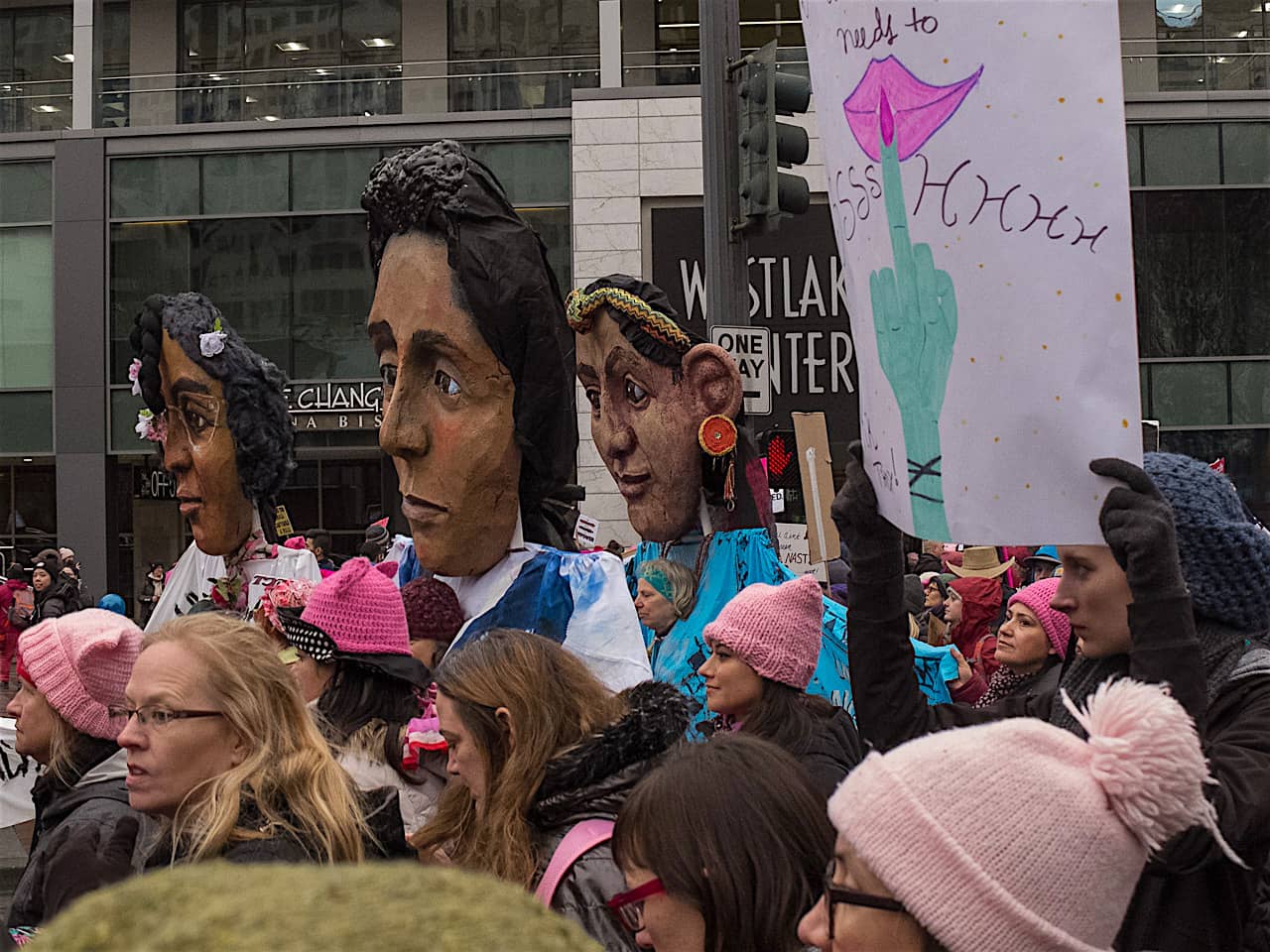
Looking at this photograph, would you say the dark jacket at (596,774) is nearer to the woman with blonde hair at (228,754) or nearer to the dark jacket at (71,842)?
the woman with blonde hair at (228,754)

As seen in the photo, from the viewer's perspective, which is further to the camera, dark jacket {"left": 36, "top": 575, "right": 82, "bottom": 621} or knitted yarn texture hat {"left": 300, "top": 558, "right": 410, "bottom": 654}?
dark jacket {"left": 36, "top": 575, "right": 82, "bottom": 621}

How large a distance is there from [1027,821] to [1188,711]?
584mm

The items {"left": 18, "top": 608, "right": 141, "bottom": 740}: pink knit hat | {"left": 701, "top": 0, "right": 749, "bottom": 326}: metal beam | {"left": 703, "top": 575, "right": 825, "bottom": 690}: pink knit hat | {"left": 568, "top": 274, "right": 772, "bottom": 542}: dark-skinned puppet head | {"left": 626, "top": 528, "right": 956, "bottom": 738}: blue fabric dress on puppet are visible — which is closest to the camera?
{"left": 18, "top": 608, "right": 141, "bottom": 740}: pink knit hat

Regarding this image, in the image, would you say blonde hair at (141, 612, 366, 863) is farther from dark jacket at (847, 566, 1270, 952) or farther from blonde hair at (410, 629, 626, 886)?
dark jacket at (847, 566, 1270, 952)

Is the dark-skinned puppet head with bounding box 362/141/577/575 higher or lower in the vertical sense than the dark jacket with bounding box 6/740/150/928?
higher

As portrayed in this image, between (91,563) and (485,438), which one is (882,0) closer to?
(485,438)

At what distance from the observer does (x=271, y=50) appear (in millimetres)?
25438

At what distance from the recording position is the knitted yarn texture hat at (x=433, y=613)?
17.0 ft

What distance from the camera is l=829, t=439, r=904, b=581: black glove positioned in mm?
2873

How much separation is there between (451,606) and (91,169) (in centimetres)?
2119

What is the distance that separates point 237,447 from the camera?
7.39m

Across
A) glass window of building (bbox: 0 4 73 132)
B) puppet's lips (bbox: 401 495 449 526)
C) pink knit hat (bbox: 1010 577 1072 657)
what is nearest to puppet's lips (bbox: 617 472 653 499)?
puppet's lips (bbox: 401 495 449 526)

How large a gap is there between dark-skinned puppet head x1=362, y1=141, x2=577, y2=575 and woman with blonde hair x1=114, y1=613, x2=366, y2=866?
2.16 m

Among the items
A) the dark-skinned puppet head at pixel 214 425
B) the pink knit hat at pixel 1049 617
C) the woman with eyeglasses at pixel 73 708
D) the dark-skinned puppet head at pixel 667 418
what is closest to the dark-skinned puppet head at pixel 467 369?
the dark-skinned puppet head at pixel 667 418
